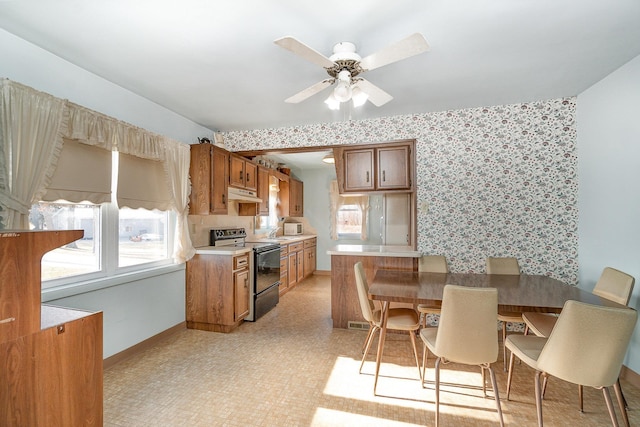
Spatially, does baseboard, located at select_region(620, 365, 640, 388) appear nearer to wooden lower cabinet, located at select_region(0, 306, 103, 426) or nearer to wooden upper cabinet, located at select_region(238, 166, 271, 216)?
wooden lower cabinet, located at select_region(0, 306, 103, 426)

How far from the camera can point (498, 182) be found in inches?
128

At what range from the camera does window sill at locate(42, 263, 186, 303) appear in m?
2.12

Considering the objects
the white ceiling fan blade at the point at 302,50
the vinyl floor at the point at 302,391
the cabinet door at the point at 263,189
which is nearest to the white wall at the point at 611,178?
the vinyl floor at the point at 302,391

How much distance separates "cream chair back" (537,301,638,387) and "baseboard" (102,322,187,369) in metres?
3.18

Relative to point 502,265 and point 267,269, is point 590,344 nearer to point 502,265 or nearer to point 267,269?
point 502,265

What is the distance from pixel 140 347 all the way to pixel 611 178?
4.62m

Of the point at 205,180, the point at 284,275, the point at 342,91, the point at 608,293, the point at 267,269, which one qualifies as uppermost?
the point at 342,91

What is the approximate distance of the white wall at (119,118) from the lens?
2033mm

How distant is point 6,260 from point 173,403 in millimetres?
1482

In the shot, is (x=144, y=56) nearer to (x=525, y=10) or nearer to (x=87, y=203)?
(x=87, y=203)

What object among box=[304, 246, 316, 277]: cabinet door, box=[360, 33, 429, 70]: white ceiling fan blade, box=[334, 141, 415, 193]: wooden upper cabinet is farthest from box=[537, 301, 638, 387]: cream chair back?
box=[304, 246, 316, 277]: cabinet door

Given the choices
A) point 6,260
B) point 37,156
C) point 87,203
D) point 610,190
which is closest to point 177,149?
point 87,203

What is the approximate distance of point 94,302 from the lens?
242cm

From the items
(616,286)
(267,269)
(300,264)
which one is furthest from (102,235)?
(616,286)
